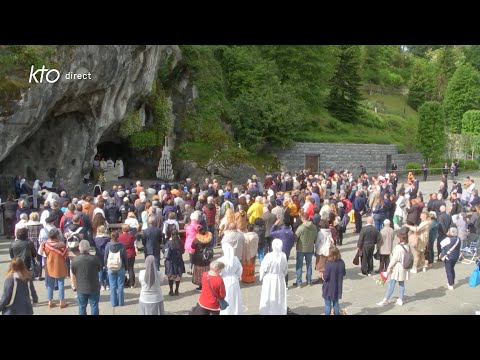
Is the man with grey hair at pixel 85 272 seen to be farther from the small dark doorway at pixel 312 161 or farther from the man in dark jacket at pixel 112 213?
the small dark doorway at pixel 312 161

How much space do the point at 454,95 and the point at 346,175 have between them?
27.9 metres

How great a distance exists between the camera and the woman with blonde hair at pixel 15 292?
22.2 ft

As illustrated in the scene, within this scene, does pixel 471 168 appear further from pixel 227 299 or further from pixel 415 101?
pixel 227 299

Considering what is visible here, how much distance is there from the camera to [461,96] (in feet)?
146

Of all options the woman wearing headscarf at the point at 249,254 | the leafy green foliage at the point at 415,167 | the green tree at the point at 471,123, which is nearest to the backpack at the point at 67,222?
the woman wearing headscarf at the point at 249,254

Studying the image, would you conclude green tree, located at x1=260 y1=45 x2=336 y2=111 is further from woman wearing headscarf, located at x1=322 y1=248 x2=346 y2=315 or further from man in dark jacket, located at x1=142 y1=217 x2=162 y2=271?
woman wearing headscarf, located at x1=322 y1=248 x2=346 y2=315

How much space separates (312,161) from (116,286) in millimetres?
22733

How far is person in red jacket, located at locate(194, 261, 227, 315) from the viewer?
23.1ft

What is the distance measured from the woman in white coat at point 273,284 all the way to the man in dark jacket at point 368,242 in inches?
124

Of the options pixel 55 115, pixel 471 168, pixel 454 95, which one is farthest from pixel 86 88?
pixel 454 95

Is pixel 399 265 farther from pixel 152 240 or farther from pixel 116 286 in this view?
pixel 116 286

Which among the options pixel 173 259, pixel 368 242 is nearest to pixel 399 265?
pixel 368 242

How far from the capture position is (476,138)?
37.0 meters

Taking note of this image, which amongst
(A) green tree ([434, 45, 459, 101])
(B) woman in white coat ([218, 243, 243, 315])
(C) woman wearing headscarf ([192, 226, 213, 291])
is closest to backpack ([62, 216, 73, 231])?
(C) woman wearing headscarf ([192, 226, 213, 291])
